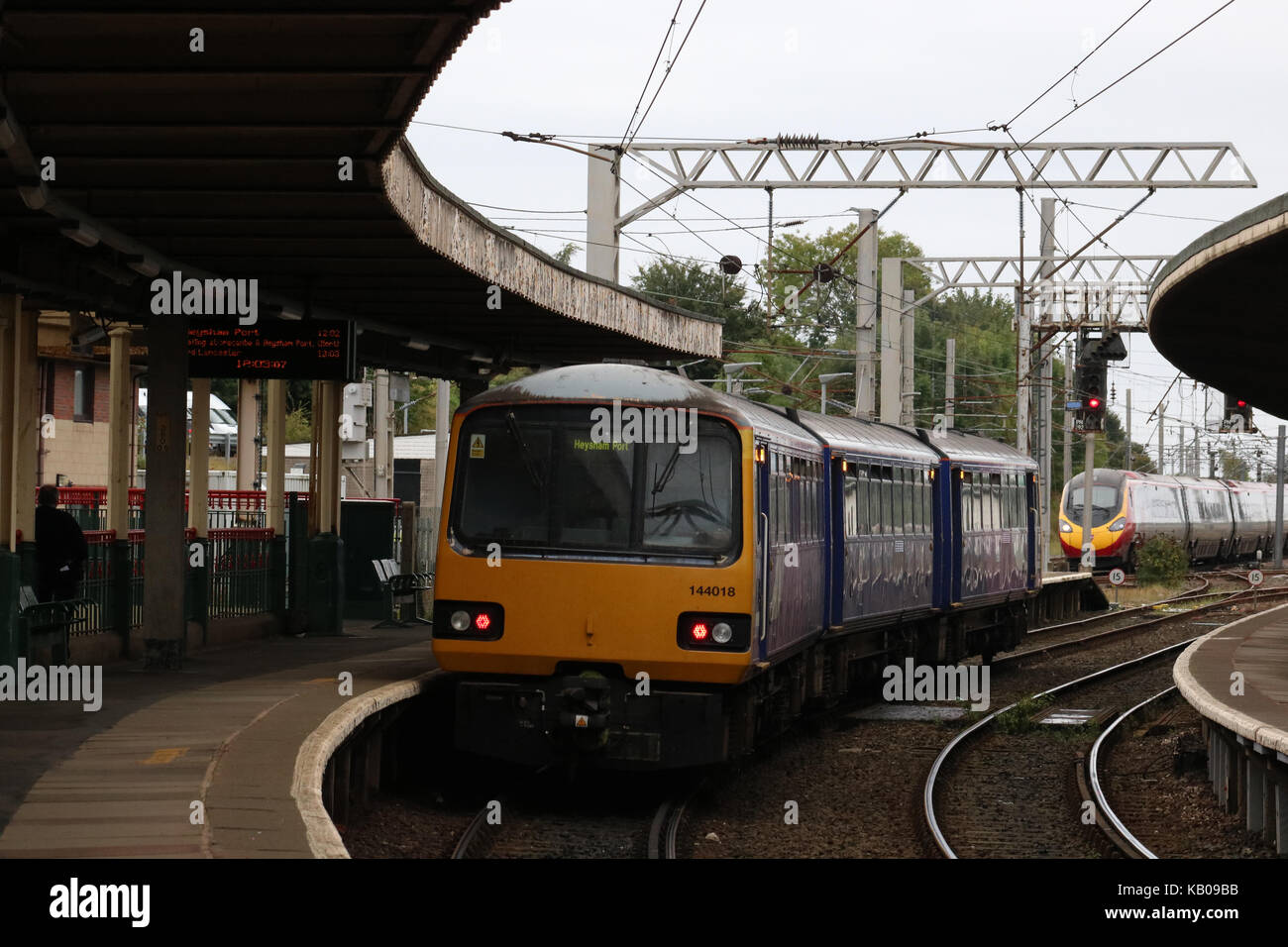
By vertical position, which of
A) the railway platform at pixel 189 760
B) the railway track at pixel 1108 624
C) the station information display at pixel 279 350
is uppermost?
the station information display at pixel 279 350

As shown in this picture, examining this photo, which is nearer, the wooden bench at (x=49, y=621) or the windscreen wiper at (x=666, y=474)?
the windscreen wiper at (x=666, y=474)

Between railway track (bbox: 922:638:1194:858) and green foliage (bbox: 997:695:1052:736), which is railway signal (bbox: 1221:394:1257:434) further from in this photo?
green foliage (bbox: 997:695:1052:736)

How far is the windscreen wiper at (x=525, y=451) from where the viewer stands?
1256 centimetres

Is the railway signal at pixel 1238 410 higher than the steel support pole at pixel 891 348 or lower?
lower

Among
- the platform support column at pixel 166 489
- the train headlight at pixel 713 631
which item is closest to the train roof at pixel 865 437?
the train headlight at pixel 713 631

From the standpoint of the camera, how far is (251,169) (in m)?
11.5

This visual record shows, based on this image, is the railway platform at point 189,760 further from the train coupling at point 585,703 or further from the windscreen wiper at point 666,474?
the windscreen wiper at point 666,474

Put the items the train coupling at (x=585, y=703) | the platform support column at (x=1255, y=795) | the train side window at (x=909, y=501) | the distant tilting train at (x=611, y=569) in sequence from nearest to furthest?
1. the platform support column at (x=1255, y=795)
2. the train coupling at (x=585, y=703)
3. the distant tilting train at (x=611, y=569)
4. the train side window at (x=909, y=501)

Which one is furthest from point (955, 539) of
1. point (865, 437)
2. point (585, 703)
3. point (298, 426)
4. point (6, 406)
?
point (298, 426)

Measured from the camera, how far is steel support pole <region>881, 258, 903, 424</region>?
28984mm

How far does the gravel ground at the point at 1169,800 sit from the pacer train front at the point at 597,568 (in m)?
3.11

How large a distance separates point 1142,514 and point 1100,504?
1134 millimetres

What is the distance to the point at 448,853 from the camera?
10.6 meters

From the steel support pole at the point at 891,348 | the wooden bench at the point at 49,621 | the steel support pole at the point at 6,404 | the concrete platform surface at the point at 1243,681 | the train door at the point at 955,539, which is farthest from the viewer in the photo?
the steel support pole at the point at 891,348
